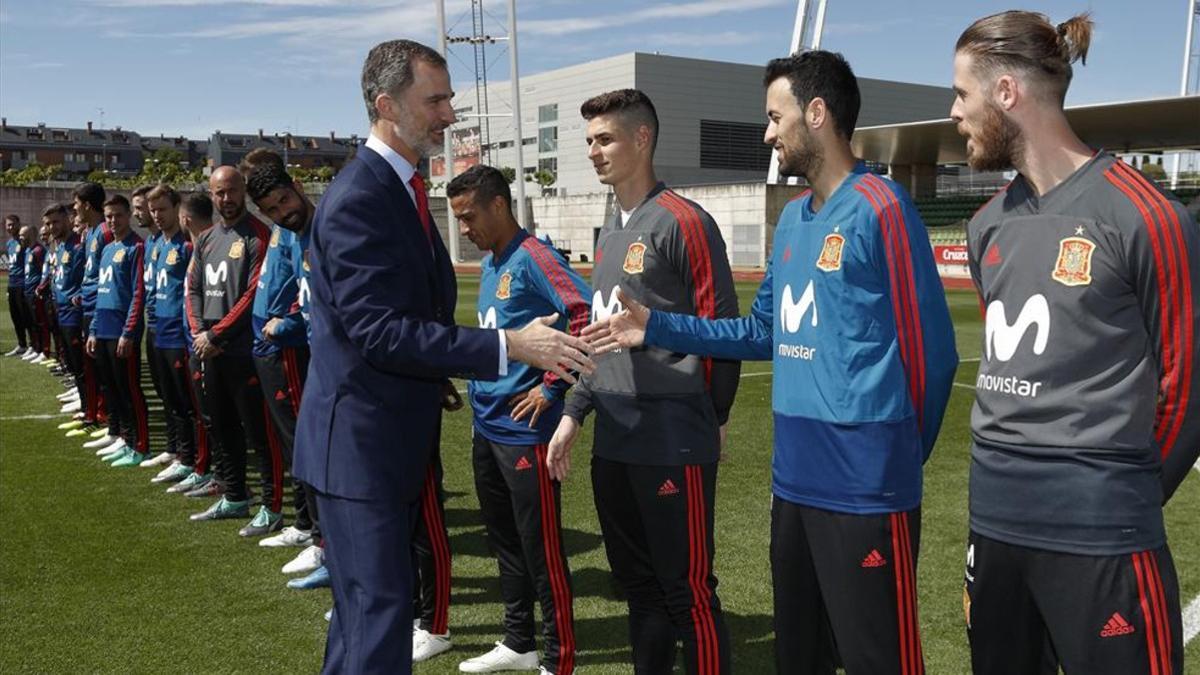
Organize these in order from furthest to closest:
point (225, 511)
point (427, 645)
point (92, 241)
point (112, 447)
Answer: point (92, 241), point (112, 447), point (225, 511), point (427, 645)

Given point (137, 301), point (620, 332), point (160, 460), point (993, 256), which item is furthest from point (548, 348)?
point (160, 460)

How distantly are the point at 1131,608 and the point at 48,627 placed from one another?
4548 millimetres

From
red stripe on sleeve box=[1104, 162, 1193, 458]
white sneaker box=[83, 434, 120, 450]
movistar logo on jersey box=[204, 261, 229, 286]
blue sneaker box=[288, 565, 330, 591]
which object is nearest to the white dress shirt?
red stripe on sleeve box=[1104, 162, 1193, 458]

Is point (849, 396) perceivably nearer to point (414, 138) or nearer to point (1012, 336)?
point (1012, 336)

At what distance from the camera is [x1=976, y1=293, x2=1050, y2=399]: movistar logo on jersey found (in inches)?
85.4

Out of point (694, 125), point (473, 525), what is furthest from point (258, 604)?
point (694, 125)

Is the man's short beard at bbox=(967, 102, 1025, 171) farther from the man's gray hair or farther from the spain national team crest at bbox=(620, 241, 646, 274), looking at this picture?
the man's gray hair

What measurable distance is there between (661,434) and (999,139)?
4.81ft

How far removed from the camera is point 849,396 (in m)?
2.51

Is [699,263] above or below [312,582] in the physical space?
above

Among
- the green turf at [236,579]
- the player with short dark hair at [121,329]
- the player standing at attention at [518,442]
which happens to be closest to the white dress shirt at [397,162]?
the player standing at attention at [518,442]

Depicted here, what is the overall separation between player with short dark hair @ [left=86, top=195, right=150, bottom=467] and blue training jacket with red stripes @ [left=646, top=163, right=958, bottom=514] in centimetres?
671

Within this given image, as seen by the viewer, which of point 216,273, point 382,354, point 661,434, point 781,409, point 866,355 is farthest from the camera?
point 216,273

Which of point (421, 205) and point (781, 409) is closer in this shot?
point (781, 409)
